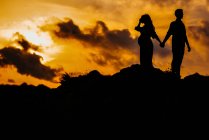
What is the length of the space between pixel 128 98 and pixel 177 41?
387 cm

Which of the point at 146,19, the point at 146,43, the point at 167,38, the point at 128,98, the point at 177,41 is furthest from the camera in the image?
the point at 167,38

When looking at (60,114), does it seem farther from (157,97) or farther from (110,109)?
(157,97)

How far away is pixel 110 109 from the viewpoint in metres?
21.5

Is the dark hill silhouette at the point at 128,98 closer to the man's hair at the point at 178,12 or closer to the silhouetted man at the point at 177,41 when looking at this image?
the silhouetted man at the point at 177,41

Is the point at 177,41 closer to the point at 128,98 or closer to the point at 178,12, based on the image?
the point at 178,12

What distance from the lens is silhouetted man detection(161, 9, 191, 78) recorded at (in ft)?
76.5

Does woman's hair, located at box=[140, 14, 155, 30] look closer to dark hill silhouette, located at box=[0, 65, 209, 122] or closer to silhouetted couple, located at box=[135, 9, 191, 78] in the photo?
silhouetted couple, located at box=[135, 9, 191, 78]

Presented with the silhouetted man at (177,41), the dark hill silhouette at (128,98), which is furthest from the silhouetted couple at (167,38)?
the dark hill silhouette at (128,98)

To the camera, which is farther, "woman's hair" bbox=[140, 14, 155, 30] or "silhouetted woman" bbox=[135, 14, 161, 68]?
"silhouetted woman" bbox=[135, 14, 161, 68]

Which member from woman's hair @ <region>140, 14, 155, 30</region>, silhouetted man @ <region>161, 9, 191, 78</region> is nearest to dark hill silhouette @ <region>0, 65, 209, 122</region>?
silhouetted man @ <region>161, 9, 191, 78</region>

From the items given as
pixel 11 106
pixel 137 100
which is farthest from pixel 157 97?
pixel 11 106

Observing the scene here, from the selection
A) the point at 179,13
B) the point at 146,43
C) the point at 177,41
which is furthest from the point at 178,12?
the point at 146,43

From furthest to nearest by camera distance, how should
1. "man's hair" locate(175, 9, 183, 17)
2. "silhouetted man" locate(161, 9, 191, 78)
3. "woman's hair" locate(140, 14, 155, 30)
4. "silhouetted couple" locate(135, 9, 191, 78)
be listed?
"silhouetted man" locate(161, 9, 191, 78) → "man's hair" locate(175, 9, 183, 17) → "silhouetted couple" locate(135, 9, 191, 78) → "woman's hair" locate(140, 14, 155, 30)

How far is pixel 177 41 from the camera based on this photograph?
77.5ft
